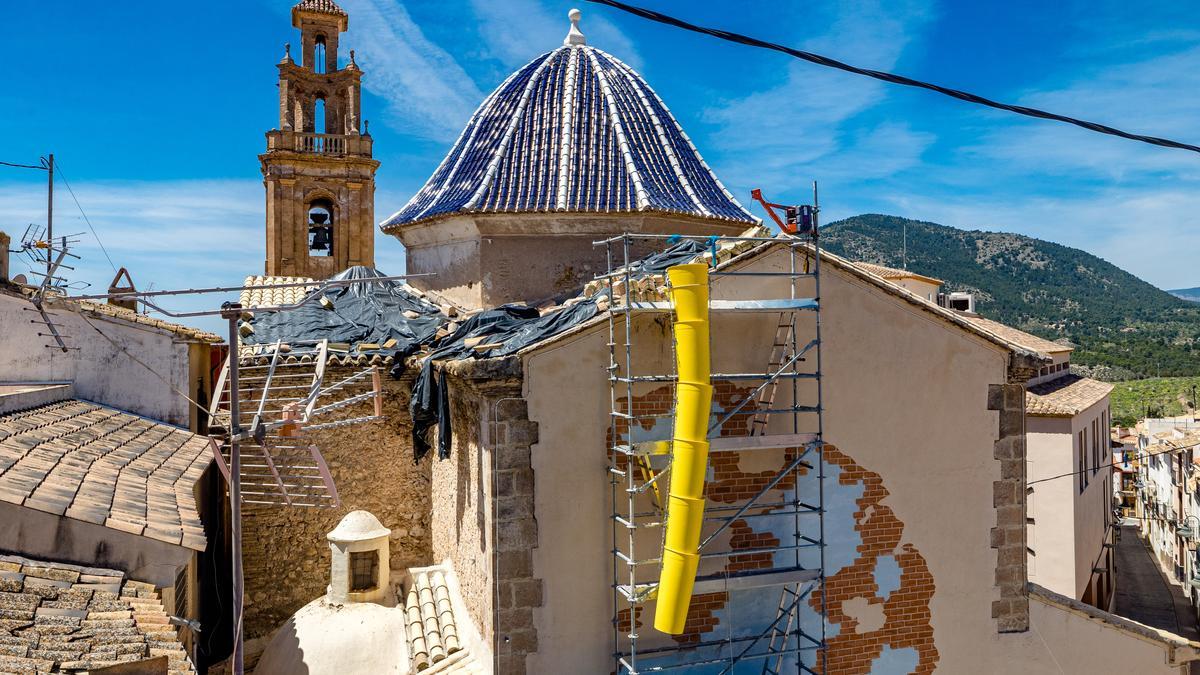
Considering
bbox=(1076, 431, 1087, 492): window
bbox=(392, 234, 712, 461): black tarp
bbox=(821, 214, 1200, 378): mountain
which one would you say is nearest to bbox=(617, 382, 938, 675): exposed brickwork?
bbox=(392, 234, 712, 461): black tarp

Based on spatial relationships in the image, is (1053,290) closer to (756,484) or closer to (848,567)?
(848,567)

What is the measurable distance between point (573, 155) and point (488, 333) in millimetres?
4050

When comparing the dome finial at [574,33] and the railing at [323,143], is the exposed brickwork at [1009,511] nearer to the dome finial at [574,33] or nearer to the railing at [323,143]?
the dome finial at [574,33]

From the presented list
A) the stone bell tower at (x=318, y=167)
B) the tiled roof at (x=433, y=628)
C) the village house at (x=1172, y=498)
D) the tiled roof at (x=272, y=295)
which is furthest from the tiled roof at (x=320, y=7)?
the village house at (x=1172, y=498)

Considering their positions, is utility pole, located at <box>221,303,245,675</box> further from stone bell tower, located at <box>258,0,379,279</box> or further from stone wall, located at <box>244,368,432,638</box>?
stone bell tower, located at <box>258,0,379,279</box>

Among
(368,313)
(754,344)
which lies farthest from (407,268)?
(754,344)

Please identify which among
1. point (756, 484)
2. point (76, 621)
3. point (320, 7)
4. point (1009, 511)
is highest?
point (320, 7)

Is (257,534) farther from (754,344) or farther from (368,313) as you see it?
(754,344)

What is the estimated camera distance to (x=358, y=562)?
1126 cm

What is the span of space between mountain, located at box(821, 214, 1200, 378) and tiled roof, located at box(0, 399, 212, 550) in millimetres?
60950

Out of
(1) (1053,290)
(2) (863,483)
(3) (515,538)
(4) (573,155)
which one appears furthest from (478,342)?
(1) (1053,290)

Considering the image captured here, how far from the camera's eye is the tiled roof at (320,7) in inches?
938

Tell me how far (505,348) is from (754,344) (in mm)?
2459

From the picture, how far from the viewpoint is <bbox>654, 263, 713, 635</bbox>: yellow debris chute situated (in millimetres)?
7504
